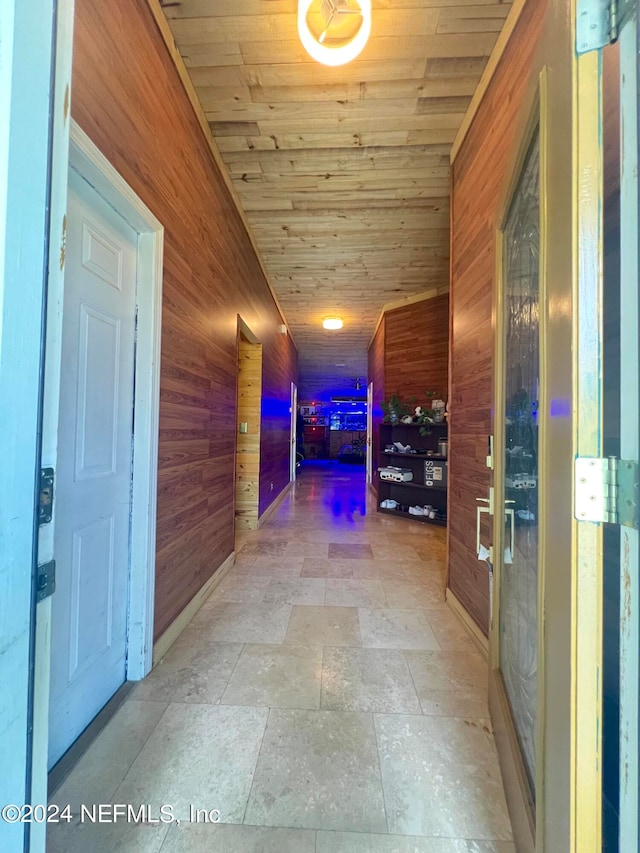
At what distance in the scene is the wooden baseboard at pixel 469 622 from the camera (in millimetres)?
1781

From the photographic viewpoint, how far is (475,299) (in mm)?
2041

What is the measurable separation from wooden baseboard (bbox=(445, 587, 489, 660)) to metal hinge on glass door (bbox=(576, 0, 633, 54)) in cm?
218

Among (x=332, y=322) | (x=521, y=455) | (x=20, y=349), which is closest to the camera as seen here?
(x=20, y=349)

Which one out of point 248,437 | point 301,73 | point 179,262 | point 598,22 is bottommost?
point 248,437

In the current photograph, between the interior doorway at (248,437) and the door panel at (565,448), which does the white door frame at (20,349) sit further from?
the interior doorway at (248,437)

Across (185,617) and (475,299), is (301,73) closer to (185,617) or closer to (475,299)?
(475,299)

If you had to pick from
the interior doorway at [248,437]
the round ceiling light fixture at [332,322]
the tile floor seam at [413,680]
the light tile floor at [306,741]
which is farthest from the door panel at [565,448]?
the round ceiling light fixture at [332,322]

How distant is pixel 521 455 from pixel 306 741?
132cm

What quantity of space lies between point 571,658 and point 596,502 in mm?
293

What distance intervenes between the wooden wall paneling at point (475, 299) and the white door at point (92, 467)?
5.49 ft

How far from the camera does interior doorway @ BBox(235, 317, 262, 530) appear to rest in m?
3.96

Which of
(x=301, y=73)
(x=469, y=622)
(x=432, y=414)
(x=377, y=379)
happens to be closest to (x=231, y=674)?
(x=469, y=622)

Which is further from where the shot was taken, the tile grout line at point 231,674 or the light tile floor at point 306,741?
the tile grout line at point 231,674

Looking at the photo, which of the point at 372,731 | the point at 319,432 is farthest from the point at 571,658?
the point at 319,432
